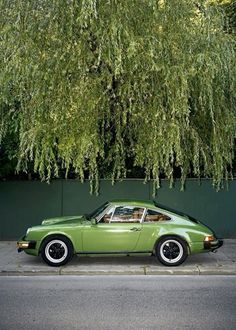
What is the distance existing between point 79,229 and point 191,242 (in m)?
2.35

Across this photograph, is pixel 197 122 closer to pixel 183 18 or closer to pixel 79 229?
pixel 183 18

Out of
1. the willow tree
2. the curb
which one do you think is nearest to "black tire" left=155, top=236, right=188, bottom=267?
the curb

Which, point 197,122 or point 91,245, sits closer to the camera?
point 91,245

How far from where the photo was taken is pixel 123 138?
36.6 feet

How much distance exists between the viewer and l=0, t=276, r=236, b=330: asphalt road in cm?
563

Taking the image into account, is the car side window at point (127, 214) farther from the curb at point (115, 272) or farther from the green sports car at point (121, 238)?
the curb at point (115, 272)

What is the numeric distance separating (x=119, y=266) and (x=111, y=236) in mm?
659

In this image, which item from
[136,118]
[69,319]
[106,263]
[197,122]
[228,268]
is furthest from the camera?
[197,122]

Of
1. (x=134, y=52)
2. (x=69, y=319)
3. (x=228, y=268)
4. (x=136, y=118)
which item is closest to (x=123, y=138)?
(x=136, y=118)

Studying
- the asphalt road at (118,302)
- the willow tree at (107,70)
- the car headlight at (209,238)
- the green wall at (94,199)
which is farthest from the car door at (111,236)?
the green wall at (94,199)

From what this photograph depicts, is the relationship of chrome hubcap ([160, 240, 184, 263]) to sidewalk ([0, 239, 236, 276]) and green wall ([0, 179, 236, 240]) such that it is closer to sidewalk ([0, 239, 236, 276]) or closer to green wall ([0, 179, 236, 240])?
sidewalk ([0, 239, 236, 276])

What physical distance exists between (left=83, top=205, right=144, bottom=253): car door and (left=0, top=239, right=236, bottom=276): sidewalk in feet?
1.24

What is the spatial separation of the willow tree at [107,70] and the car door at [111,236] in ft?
5.82

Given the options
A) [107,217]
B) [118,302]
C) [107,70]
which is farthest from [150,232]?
[107,70]
